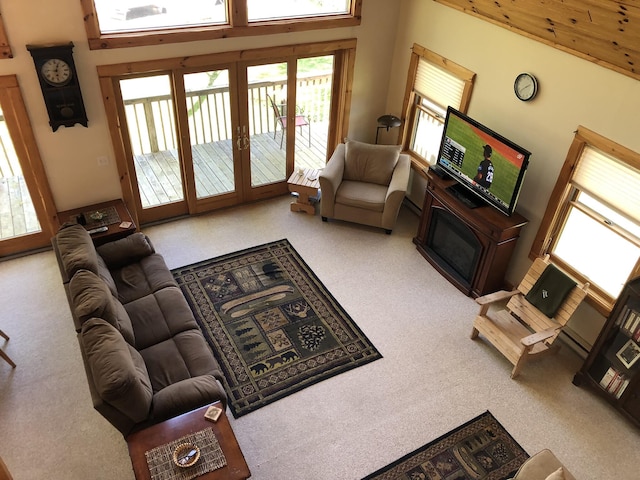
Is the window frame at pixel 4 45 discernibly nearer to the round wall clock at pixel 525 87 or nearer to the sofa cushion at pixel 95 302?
the sofa cushion at pixel 95 302

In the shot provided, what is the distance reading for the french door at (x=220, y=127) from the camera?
18.0 ft

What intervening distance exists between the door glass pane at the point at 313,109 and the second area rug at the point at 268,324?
1663mm

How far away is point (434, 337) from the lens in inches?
193

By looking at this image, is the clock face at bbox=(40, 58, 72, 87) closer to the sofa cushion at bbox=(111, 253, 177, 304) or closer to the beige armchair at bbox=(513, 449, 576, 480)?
the sofa cushion at bbox=(111, 253, 177, 304)

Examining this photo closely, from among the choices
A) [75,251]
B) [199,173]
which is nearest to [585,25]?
[199,173]

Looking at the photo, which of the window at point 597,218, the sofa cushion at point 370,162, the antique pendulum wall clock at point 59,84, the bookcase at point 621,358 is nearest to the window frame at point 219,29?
the antique pendulum wall clock at point 59,84

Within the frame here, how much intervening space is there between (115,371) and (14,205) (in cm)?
326

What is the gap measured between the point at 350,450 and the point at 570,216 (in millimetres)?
2888

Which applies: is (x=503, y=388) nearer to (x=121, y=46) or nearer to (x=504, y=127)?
(x=504, y=127)

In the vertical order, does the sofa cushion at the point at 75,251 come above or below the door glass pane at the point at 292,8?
below

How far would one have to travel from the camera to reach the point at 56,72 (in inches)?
185

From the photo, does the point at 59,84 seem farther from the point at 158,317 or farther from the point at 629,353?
the point at 629,353

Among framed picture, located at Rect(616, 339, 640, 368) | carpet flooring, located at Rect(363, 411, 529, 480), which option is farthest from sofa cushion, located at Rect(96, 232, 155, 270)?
framed picture, located at Rect(616, 339, 640, 368)

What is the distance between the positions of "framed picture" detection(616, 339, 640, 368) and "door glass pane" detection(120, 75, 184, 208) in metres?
4.88
